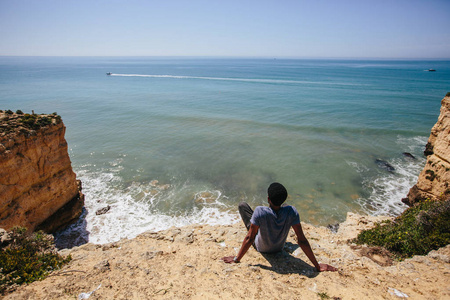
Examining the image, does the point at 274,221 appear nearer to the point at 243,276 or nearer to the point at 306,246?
the point at 306,246

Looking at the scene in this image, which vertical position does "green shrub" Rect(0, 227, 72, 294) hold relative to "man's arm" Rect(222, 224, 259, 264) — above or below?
below

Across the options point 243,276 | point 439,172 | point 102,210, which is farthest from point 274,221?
point 439,172

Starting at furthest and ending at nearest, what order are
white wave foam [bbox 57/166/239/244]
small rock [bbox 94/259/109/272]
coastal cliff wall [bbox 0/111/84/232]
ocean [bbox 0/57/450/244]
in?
ocean [bbox 0/57/450/244] → white wave foam [bbox 57/166/239/244] → coastal cliff wall [bbox 0/111/84/232] → small rock [bbox 94/259/109/272]

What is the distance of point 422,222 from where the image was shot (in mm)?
6805

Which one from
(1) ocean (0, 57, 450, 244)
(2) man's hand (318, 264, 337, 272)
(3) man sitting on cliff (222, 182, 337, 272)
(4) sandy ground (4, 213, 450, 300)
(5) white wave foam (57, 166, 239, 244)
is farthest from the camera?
(1) ocean (0, 57, 450, 244)

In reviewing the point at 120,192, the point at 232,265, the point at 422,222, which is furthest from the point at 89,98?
the point at 422,222

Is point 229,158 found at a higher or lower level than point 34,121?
lower

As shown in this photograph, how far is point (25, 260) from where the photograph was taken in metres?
4.81

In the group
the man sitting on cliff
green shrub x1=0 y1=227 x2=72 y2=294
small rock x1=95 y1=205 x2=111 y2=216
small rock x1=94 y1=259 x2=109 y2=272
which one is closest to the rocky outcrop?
the man sitting on cliff

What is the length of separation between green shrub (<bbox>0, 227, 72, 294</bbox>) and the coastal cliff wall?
16.1 feet

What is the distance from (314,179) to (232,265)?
499 inches

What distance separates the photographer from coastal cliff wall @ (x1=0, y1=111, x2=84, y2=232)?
8961 millimetres

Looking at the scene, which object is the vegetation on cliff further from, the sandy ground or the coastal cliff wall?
the sandy ground

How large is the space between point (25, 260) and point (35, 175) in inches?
285
